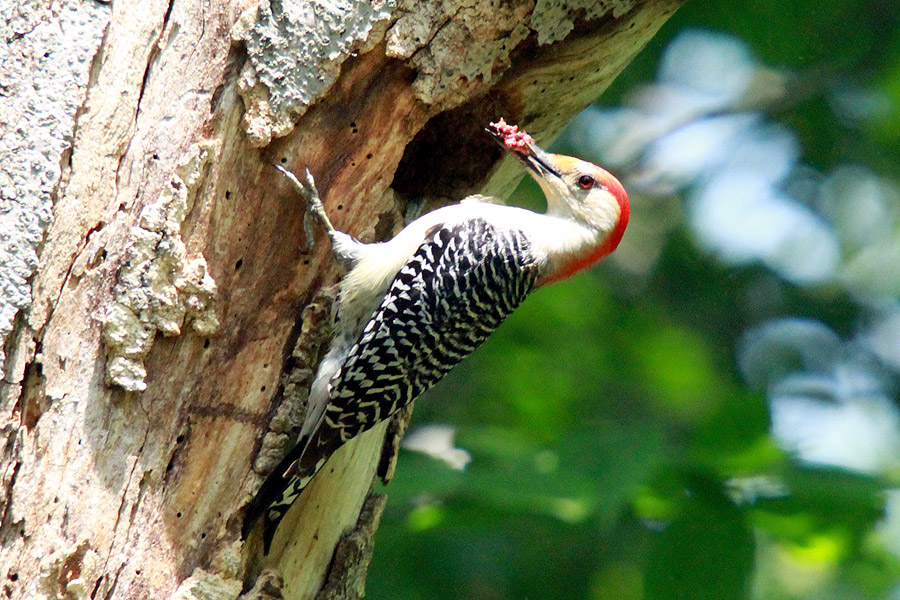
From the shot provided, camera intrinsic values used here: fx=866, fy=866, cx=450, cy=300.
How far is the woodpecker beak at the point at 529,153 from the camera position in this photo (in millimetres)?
4172

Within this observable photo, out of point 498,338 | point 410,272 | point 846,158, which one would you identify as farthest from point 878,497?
point 846,158

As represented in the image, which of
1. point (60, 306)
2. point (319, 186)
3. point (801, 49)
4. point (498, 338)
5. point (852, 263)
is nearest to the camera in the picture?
point (60, 306)

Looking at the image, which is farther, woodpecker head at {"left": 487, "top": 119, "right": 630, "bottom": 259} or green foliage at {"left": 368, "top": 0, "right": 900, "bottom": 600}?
woodpecker head at {"left": 487, "top": 119, "right": 630, "bottom": 259}

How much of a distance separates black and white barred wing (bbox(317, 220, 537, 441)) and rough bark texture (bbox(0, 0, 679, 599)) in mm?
216

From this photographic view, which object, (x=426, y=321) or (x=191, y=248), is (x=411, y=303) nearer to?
(x=426, y=321)

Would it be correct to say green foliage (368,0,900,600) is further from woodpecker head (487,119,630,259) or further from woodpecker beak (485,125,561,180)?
woodpecker beak (485,125,561,180)

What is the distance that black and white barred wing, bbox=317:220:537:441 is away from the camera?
3723mm

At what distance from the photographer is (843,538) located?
4.89m

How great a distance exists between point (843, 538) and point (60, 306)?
4.26 meters

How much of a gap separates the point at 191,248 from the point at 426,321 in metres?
1.11

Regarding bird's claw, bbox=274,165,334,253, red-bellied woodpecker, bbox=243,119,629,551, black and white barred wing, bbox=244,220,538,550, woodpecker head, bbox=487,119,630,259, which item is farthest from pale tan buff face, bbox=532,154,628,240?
bird's claw, bbox=274,165,334,253

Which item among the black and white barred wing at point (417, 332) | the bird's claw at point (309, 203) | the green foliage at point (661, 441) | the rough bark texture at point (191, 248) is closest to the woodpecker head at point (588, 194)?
the black and white barred wing at point (417, 332)

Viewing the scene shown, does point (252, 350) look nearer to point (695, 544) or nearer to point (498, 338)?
point (695, 544)

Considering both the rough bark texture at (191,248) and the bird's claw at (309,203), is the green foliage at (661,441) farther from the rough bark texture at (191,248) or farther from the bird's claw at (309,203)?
the bird's claw at (309,203)
